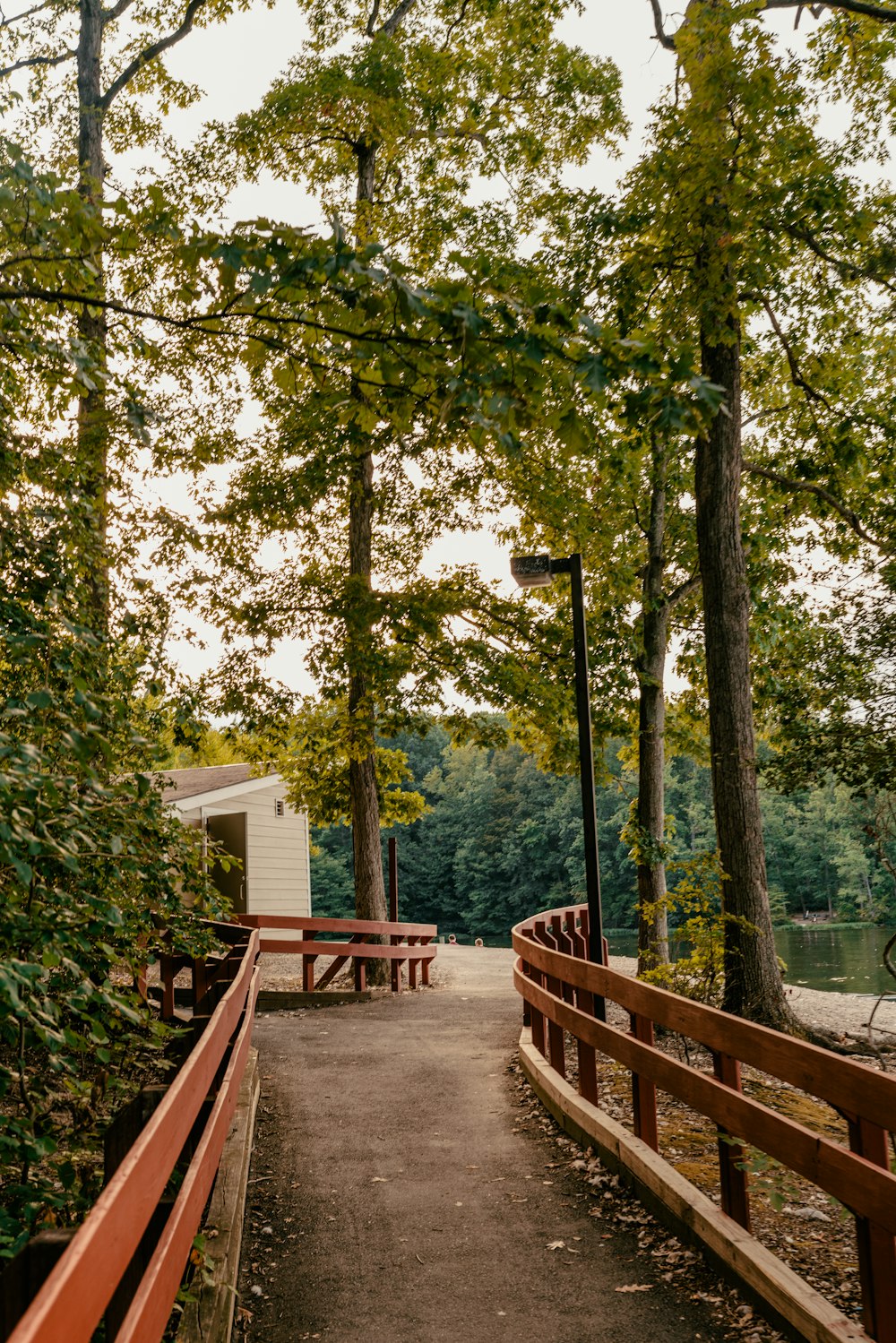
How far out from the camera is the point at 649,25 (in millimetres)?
14805

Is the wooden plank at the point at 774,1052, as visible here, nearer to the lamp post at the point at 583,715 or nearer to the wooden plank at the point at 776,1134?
the wooden plank at the point at 776,1134

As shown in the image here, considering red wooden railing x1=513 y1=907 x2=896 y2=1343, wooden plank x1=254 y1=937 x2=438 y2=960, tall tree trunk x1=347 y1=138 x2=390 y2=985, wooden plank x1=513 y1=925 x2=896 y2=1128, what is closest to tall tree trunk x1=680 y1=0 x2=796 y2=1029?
red wooden railing x1=513 y1=907 x2=896 y2=1343

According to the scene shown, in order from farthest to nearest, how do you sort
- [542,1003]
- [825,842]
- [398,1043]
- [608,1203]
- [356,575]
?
[825,842]
[356,575]
[398,1043]
[542,1003]
[608,1203]

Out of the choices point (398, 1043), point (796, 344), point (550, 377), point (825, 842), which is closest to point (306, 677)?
point (398, 1043)

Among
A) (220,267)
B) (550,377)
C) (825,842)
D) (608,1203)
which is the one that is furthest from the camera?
(825,842)

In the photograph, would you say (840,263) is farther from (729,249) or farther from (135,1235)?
(135,1235)

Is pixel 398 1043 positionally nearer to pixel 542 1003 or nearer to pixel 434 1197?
pixel 542 1003

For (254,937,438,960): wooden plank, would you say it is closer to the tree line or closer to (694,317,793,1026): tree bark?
the tree line

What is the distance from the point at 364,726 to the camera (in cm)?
1688

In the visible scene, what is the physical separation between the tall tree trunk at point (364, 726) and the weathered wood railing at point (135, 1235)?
40.2ft

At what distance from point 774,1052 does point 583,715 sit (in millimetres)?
6183

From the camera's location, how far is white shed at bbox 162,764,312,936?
25.4 meters

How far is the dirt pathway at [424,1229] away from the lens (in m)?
4.24

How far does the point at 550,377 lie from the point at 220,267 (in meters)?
1.28
